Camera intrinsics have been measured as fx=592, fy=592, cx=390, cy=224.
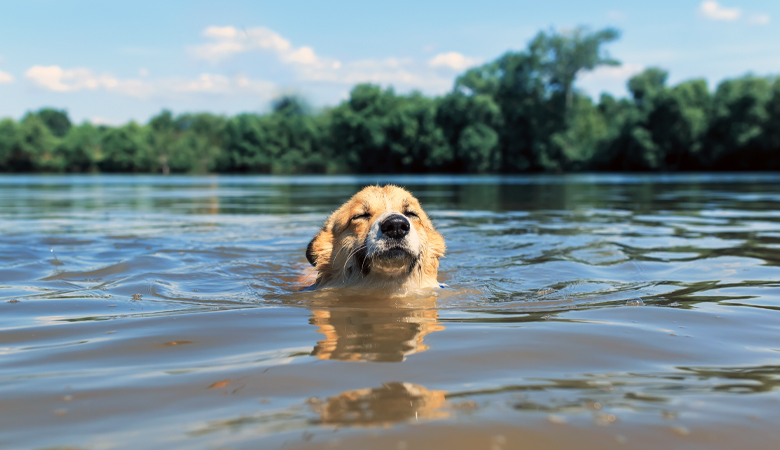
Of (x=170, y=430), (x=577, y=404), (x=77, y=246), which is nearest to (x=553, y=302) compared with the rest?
(x=577, y=404)

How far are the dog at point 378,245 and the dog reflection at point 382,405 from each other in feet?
8.76

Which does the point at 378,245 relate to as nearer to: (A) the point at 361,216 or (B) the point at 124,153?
(A) the point at 361,216

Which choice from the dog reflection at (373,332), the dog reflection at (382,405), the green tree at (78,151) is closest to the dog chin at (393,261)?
the dog reflection at (373,332)

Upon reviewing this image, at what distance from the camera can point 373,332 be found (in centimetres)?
378

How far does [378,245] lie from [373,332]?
62.4 inches

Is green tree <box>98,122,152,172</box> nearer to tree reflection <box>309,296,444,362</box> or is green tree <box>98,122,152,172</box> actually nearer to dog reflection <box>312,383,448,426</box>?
tree reflection <box>309,296,444,362</box>

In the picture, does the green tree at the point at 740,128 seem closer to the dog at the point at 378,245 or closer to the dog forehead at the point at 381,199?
the dog forehead at the point at 381,199

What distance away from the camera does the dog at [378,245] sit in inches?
208

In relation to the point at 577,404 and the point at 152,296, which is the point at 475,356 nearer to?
the point at 577,404

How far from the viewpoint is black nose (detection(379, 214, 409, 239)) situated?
5.20m

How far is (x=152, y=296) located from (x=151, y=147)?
119924 mm

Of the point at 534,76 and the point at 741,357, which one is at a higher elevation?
the point at 534,76

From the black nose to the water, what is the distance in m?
0.59

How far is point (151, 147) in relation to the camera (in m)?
116
